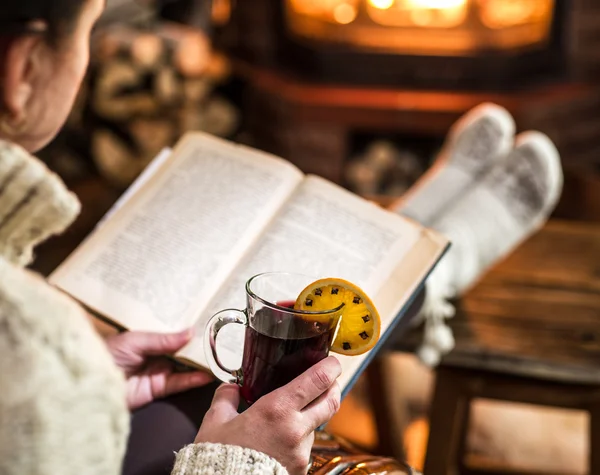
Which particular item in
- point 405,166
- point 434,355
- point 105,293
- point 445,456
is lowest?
point 405,166

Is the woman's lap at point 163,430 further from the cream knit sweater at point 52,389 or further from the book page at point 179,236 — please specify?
the cream knit sweater at point 52,389

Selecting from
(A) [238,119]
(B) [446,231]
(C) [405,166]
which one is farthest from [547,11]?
(B) [446,231]

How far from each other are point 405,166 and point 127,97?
3.13 feet

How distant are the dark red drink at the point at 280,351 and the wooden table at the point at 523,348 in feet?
1.30

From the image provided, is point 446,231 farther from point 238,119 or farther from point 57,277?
point 238,119

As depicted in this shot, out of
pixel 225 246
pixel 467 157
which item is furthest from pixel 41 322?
pixel 467 157

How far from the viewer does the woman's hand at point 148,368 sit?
2.39 ft

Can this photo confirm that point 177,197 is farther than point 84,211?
No

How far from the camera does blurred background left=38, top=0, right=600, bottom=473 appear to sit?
2.14m

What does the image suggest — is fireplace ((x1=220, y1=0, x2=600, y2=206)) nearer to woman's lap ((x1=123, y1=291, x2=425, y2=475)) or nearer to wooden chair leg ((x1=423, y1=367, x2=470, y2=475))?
wooden chair leg ((x1=423, y1=367, x2=470, y2=475))

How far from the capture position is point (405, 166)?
7.67ft

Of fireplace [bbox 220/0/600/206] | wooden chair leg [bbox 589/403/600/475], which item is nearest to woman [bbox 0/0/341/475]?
wooden chair leg [bbox 589/403/600/475]

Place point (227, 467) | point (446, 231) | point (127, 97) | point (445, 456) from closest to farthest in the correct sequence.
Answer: point (227, 467) → point (445, 456) → point (446, 231) → point (127, 97)

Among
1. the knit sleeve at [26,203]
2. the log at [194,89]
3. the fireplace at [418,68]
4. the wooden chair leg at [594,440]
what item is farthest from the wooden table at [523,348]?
the log at [194,89]
